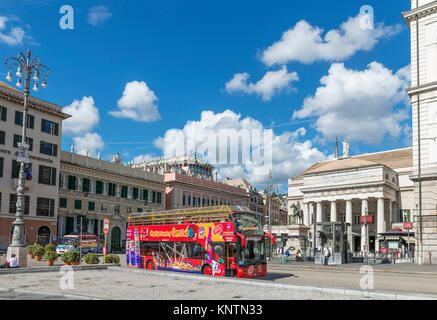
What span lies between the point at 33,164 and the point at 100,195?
1090 cm

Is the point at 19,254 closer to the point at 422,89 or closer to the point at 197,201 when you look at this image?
the point at 422,89

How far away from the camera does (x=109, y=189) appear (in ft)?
201

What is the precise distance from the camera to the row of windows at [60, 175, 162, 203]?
56.0 meters

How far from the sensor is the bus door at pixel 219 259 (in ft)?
74.3

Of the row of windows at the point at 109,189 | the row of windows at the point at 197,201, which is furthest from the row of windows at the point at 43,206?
the row of windows at the point at 197,201

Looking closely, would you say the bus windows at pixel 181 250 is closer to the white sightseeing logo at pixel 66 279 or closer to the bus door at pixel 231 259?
the bus door at pixel 231 259

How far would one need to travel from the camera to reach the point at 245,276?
872 inches

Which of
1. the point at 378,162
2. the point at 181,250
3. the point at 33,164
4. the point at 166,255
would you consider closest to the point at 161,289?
the point at 181,250

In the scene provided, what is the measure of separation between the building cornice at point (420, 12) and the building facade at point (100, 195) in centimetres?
3947

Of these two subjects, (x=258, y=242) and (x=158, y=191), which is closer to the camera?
(x=258, y=242)

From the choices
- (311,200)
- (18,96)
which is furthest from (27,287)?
(311,200)
